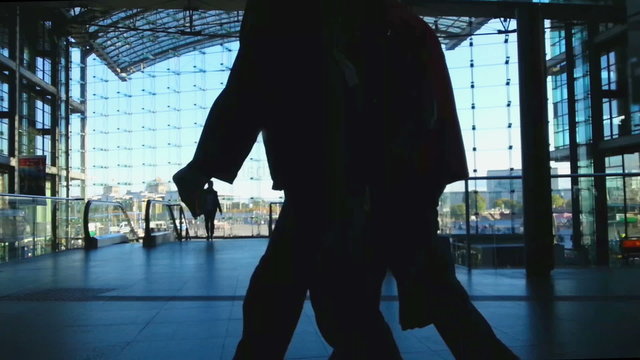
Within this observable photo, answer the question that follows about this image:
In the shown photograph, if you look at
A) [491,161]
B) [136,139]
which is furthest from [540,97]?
[136,139]

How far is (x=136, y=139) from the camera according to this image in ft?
88.5

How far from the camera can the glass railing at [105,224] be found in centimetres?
958

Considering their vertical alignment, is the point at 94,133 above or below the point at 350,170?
above

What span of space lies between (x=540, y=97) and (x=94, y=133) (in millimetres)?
26306

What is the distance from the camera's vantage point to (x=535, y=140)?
529 centimetres

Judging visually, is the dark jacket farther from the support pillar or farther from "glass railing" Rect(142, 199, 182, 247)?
"glass railing" Rect(142, 199, 182, 247)

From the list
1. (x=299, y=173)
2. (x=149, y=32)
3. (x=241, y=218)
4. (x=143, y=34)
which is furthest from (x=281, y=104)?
(x=143, y=34)

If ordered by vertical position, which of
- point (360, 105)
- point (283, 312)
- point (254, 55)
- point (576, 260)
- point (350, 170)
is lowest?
point (576, 260)

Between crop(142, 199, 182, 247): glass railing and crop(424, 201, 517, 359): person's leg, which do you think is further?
crop(142, 199, 182, 247): glass railing

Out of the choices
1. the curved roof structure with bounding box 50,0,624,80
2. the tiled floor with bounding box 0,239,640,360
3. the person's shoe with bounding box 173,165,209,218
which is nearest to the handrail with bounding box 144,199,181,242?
the curved roof structure with bounding box 50,0,624,80

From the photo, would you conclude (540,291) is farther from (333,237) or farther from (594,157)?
(594,157)

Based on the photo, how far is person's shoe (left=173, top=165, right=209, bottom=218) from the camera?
1.40 metres

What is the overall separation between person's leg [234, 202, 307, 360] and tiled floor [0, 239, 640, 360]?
41.6 inches

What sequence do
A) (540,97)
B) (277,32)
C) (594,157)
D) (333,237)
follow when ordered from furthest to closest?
(594,157) → (540,97) → (277,32) → (333,237)
